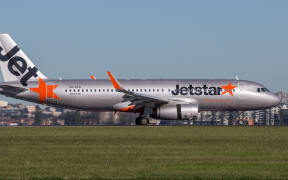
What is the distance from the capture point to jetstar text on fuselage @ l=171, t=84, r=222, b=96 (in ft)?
166

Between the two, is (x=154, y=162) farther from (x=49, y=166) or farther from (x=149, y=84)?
(x=149, y=84)

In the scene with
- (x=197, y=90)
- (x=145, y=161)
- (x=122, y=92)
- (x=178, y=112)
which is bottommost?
(x=145, y=161)

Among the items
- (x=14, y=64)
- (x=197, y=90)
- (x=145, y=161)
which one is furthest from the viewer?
(x=14, y=64)

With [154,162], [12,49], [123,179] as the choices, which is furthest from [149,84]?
[123,179]

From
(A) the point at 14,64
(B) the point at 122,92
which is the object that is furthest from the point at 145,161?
(A) the point at 14,64

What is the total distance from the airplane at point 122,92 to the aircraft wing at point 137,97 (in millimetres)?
137

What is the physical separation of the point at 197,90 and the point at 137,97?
5690mm

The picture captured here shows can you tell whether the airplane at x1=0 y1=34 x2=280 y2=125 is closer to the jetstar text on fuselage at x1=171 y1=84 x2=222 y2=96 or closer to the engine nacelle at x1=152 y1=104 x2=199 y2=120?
the jetstar text on fuselage at x1=171 y1=84 x2=222 y2=96

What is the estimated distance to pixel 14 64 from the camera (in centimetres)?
5203

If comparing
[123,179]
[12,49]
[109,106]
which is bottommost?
[123,179]

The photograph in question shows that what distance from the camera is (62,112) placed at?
66.4 metres

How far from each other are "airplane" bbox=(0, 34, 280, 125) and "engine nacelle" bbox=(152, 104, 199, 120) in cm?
86

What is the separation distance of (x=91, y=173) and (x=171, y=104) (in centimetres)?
3473

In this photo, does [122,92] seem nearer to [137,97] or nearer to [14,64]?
[137,97]
